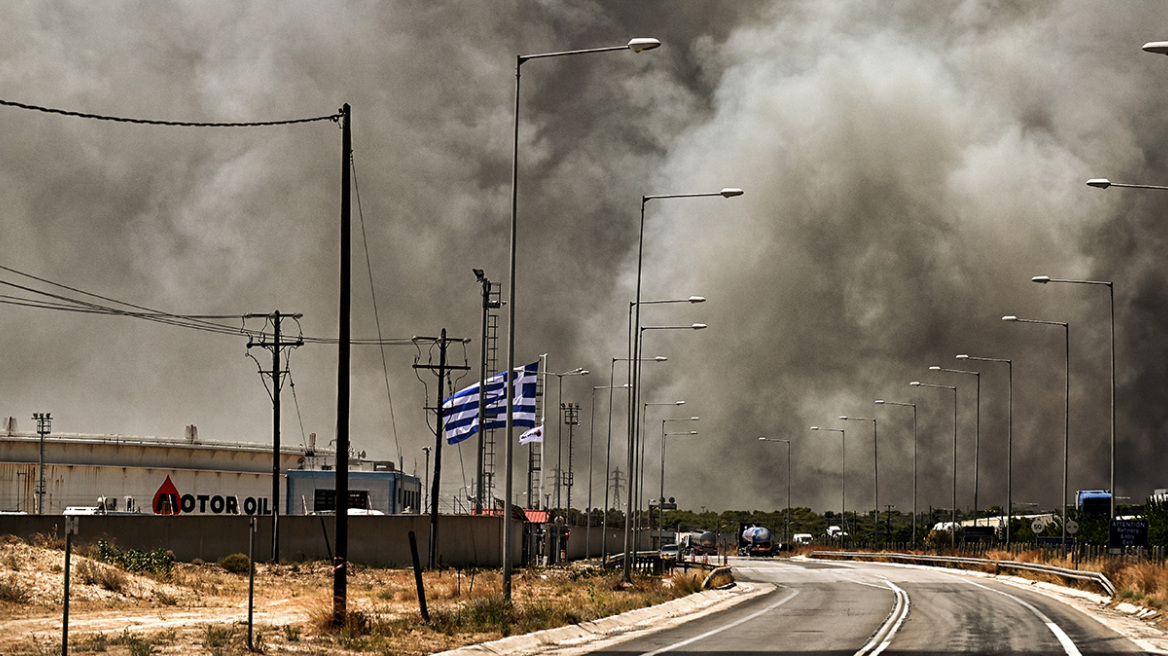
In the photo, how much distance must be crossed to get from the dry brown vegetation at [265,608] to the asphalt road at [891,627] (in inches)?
127

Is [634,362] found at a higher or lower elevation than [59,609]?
higher

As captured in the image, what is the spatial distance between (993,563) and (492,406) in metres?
27.4

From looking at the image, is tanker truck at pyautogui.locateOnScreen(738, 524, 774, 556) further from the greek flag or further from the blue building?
the greek flag

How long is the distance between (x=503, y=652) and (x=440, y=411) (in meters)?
45.0

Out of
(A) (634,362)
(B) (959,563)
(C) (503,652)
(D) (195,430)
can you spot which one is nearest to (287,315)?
(A) (634,362)

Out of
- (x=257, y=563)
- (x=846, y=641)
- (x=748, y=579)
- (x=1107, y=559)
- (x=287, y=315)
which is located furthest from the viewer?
(x=287, y=315)

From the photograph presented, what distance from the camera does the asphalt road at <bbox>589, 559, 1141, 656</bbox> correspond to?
25766 mm

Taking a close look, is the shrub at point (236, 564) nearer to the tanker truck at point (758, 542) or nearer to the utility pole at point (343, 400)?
the utility pole at point (343, 400)

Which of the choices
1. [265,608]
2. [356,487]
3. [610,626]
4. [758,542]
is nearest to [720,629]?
[610,626]

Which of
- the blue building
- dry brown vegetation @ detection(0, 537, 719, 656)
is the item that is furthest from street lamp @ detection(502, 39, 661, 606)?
the blue building

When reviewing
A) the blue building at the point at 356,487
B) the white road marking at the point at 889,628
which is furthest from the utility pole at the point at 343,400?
the blue building at the point at 356,487

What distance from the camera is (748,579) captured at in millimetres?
66812

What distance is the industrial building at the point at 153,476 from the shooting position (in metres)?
112

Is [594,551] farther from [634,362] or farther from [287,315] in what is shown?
[634,362]
